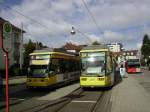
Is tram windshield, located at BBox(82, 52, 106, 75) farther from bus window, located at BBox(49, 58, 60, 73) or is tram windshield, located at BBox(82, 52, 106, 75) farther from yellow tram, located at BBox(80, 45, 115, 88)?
bus window, located at BBox(49, 58, 60, 73)

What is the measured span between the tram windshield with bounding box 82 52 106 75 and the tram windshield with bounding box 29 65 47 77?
2.71 metres

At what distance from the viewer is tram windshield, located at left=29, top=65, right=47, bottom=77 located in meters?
24.5

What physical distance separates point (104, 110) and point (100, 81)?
30.5 ft

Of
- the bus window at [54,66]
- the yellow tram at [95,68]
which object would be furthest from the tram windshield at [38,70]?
the yellow tram at [95,68]

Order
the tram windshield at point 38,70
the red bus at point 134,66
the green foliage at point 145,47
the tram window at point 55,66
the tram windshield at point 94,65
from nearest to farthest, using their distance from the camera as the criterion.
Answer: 1. the tram windshield at point 94,65
2. the tram windshield at point 38,70
3. the tram window at point 55,66
4. the red bus at point 134,66
5. the green foliage at point 145,47

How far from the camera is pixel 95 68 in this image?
24.1 meters

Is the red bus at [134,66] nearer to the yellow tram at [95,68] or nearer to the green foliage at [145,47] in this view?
the yellow tram at [95,68]

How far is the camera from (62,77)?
27.5 m

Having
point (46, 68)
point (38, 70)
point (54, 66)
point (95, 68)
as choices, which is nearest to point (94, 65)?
point (95, 68)

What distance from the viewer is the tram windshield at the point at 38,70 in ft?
80.4

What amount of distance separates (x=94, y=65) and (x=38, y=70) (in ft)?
12.8

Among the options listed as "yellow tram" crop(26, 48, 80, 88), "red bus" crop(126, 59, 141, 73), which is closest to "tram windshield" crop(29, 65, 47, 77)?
"yellow tram" crop(26, 48, 80, 88)

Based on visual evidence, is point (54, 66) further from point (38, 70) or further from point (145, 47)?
point (145, 47)

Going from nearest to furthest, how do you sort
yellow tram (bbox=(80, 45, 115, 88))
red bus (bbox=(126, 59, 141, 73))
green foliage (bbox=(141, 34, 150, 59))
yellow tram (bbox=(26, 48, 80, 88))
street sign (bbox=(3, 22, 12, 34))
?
street sign (bbox=(3, 22, 12, 34)) < yellow tram (bbox=(80, 45, 115, 88)) < yellow tram (bbox=(26, 48, 80, 88)) < red bus (bbox=(126, 59, 141, 73)) < green foliage (bbox=(141, 34, 150, 59))
